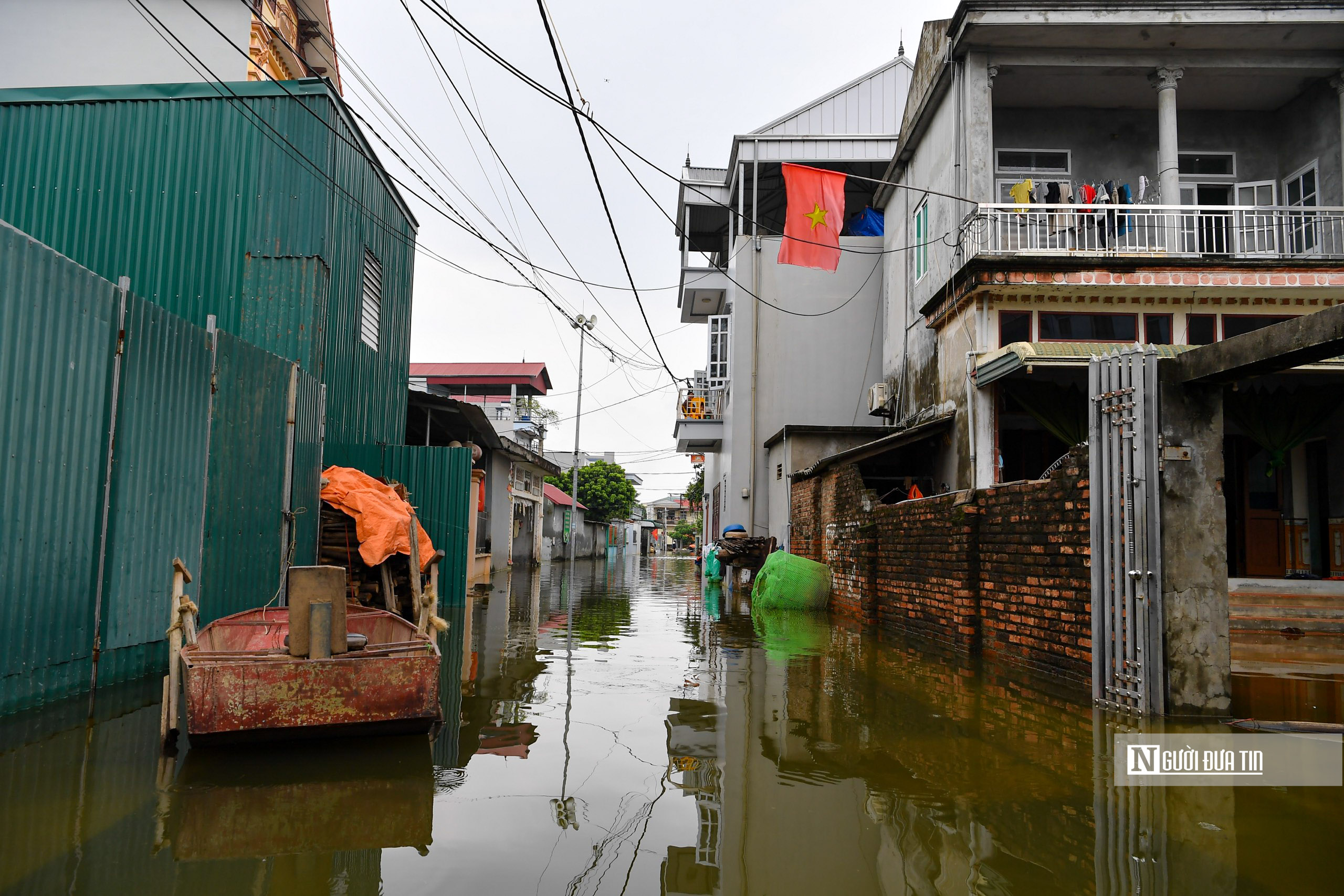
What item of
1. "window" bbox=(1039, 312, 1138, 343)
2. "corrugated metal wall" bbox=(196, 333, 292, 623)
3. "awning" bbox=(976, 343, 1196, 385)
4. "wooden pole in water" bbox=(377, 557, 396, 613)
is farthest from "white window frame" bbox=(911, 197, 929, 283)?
"corrugated metal wall" bbox=(196, 333, 292, 623)

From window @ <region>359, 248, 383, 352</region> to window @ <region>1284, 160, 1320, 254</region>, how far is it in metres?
14.5

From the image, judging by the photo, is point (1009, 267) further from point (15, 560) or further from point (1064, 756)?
point (15, 560)

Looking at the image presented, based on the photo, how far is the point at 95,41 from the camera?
14250 millimetres

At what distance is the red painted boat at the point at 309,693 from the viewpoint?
4680 millimetres

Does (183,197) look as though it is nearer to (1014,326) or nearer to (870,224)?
(1014,326)

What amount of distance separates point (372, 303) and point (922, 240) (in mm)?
10116

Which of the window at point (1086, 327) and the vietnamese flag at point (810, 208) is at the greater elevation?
the vietnamese flag at point (810, 208)

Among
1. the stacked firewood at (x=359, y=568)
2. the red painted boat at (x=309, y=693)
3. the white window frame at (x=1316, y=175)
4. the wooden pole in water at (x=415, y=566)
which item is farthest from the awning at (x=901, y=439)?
the red painted boat at (x=309, y=693)

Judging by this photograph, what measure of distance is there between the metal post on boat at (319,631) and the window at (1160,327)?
12518 mm

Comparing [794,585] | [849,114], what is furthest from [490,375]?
[794,585]

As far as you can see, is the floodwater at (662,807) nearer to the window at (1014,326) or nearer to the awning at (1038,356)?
the awning at (1038,356)

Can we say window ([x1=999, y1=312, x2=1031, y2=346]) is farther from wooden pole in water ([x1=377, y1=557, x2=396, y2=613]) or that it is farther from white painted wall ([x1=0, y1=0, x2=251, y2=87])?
white painted wall ([x1=0, y1=0, x2=251, y2=87])

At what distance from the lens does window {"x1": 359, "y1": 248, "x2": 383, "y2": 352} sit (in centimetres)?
1316

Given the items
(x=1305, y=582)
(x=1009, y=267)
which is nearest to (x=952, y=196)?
(x=1009, y=267)
